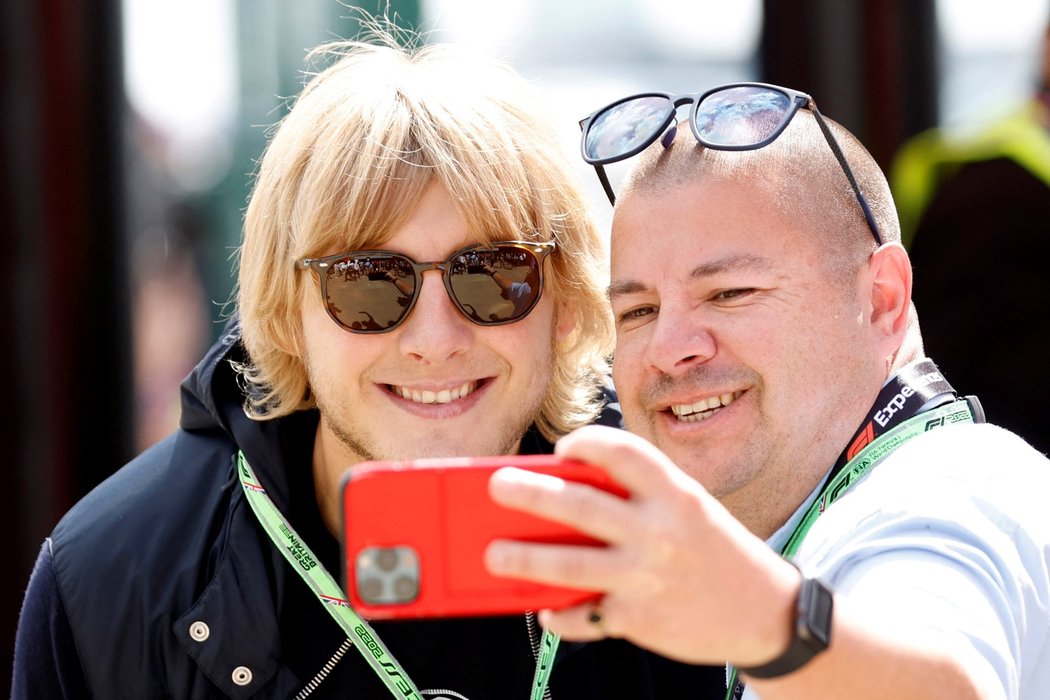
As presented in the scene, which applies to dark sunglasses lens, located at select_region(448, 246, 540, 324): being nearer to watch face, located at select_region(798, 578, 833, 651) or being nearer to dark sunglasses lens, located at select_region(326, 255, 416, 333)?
dark sunglasses lens, located at select_region(326, 255, 416, 333)

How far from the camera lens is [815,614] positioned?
3.93 ft

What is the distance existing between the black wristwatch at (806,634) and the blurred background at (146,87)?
242 cm

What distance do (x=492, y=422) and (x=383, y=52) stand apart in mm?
864

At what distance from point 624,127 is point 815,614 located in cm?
135

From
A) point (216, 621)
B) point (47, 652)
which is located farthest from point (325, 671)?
point (47, 652)

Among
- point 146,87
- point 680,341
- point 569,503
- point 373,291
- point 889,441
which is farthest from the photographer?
point 146,87

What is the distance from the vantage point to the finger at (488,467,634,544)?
3.67 ft

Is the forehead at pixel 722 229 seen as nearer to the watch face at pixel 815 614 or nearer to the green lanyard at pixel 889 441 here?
the green lanyard at pixel 889 441

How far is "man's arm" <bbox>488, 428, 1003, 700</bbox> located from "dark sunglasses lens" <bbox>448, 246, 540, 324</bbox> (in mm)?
1199

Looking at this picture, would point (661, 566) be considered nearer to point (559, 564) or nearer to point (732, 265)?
point (559, 564)

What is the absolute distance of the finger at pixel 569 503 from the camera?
3.67 ft

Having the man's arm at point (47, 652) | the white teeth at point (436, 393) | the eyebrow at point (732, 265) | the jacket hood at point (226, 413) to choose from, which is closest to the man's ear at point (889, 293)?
the eyebrow at point (732, 265)

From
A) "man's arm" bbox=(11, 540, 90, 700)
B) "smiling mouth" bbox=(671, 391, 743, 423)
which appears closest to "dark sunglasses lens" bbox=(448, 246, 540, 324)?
"smiling mouth" bbox=(671, 391, 743, 423)

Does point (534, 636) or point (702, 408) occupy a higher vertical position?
point (702, 408)
